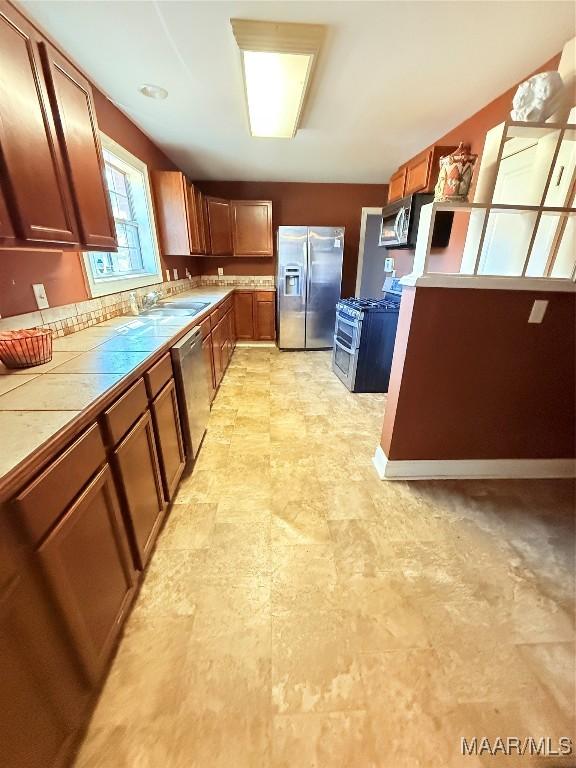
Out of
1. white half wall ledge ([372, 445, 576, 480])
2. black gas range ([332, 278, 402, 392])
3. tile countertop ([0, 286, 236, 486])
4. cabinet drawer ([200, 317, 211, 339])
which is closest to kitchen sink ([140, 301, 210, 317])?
cabinet drawer ([200, 317, 211, 339])

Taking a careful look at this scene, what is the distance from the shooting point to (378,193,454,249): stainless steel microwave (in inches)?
113

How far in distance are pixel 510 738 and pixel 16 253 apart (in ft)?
9.08

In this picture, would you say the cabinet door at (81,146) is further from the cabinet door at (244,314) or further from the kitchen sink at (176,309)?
the cabinet door at (244,314)

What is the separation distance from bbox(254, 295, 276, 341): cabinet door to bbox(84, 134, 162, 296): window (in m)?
1.72

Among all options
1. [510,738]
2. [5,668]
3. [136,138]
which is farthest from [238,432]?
→ [136,138]

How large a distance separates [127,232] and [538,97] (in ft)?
10.3

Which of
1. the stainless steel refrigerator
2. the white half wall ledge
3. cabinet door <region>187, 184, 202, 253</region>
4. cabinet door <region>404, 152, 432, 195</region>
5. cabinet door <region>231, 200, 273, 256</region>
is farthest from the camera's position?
cabinet door <region>231, 200, 273, 256</region>

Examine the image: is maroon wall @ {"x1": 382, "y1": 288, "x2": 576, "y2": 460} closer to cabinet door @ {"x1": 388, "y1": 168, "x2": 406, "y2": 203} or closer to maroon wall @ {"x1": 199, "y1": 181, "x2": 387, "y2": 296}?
cabinet door @ {"x1": 388, "y1": 168, "x2": 406, "y2": 203}

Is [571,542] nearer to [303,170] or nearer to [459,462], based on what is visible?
[459,462]

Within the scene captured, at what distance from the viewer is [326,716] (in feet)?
3.07

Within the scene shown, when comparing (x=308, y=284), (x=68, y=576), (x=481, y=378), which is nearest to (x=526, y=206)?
(x=481, y=378)

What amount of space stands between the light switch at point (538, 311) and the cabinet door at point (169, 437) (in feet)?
6.75

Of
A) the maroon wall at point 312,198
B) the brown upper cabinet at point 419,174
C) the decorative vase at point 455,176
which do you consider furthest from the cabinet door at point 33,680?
the maroon wall at point 312,198

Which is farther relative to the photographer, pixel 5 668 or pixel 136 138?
pixel 136 138
